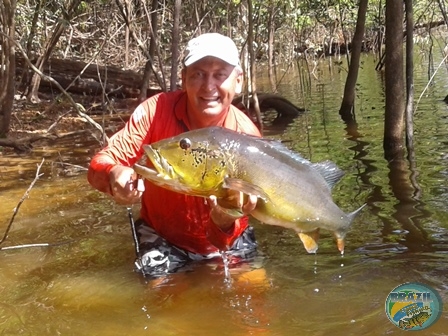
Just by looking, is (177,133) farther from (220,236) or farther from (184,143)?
(184,143)

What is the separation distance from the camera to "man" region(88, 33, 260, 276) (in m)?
3.81

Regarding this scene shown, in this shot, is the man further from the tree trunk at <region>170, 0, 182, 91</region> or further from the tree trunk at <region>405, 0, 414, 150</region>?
the tree trunk at <region>170, 0, 182, 91</region>

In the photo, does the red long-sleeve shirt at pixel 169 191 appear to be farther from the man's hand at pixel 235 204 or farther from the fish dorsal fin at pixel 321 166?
the fish dorsal fin at pixel 321 166

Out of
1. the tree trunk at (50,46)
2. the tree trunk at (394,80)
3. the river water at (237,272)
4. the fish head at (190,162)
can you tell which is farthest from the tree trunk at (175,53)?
the fish head at (190,162)

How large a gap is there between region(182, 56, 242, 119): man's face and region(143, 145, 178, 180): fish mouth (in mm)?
965

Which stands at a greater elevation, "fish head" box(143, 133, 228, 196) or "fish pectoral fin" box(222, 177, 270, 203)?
"fish head" box(143, 133, 228, 196)

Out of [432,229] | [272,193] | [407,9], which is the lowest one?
[432,229]

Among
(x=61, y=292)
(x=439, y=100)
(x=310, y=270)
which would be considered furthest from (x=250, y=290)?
(x=439, y=100)

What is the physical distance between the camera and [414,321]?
3254 mm

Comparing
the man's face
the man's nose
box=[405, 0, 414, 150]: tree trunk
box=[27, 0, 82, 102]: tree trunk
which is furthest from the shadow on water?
box=[27, 0, 82, 102]: tree trunk

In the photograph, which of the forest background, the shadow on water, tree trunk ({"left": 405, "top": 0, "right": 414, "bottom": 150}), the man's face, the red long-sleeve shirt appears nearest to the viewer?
the man's face

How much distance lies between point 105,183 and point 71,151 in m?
6.96

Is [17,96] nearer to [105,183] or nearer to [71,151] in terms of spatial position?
[71,151]

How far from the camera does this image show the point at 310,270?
14.3 feet
